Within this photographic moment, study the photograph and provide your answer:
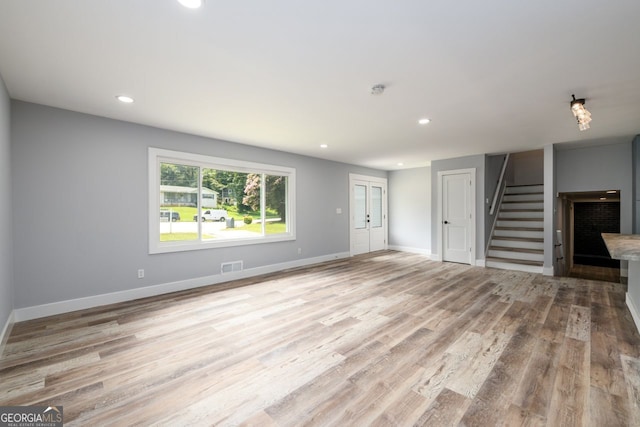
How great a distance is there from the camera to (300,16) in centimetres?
176

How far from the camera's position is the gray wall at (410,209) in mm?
7828

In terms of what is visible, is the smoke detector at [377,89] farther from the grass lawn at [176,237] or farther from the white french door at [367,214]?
the white french door at [367,214]

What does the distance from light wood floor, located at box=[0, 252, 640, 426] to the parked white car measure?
52.7 inches

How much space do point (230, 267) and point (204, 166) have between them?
1.82m

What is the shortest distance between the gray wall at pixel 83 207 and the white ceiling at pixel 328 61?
1.02ft

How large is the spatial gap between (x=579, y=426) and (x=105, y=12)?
12.4 ft

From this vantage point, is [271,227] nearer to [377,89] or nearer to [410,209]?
[377,89]

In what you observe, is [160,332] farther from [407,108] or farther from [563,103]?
[563,103]

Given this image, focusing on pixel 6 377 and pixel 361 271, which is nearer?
pixel 6 377

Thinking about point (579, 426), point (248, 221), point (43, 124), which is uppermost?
point (43, 124)

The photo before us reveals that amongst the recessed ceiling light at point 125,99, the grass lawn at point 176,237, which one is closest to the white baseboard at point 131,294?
the grass lawn at point 176,237

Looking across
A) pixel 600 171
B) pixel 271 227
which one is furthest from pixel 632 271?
pixel 271 227

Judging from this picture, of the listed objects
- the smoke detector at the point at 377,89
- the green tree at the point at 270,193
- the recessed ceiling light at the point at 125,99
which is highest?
the recessed ceiling light at the point at 125,99

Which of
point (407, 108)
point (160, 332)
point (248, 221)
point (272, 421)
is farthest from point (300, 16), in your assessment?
point (248, 221)
